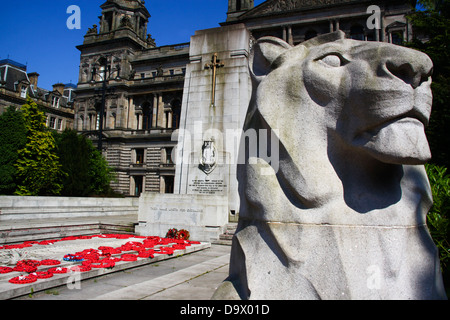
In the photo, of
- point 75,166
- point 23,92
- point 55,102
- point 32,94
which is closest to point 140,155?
point 75,166

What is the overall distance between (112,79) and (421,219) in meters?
55.3

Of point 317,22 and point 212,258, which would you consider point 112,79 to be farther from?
point 212,258

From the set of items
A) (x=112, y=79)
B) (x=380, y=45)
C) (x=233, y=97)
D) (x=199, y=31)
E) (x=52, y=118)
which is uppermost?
(x=112, y=79)

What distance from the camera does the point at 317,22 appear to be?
46594 mm

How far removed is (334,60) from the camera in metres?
2.52

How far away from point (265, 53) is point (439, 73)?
12.2 meters

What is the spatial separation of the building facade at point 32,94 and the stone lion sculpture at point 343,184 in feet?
199

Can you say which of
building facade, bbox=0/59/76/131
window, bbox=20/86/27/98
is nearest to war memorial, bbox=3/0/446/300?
building facade, bbox=0/59/76/131

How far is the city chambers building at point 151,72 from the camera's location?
148 feet

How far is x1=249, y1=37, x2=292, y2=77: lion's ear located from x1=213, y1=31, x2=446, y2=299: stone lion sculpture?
0.94 feet

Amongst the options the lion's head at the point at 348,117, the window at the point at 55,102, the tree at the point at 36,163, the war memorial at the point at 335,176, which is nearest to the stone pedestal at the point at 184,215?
the war memorial at the point at 335,176

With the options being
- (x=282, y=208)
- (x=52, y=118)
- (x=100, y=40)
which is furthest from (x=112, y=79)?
(x=282, y=208)

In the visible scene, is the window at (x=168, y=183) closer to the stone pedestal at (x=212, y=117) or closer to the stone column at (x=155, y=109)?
the stone column at (x=155, y=109)

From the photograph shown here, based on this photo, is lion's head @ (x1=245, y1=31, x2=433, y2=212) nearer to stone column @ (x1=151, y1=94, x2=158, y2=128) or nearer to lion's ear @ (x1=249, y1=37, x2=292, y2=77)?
lion's ear @ (x1=249, y1=37, x2=292, y2=77)
